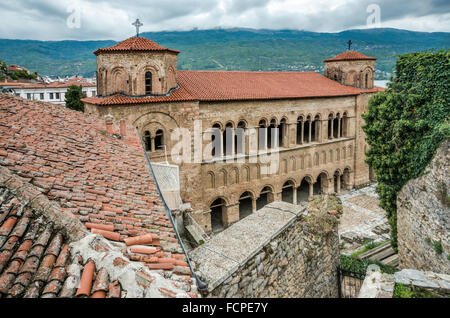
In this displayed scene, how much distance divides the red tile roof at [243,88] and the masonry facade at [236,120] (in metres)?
0.08

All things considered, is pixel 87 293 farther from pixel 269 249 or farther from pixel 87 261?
pixel 269 249

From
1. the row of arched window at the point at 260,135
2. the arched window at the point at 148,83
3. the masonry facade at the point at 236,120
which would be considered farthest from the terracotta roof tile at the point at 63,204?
the row of arched window at the point at 260,135

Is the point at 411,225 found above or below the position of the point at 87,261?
below

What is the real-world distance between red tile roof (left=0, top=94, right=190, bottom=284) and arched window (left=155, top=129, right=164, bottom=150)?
28.0 feet

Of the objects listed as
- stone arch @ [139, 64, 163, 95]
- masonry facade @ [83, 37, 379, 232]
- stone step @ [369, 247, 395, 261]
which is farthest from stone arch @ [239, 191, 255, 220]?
stone arch @ [139, 64, 163, 95]

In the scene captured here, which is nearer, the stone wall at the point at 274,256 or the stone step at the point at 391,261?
the stone wall at the point at 274,256

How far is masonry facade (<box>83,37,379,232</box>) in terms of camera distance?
657 inches

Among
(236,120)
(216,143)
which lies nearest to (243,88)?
(236,120)

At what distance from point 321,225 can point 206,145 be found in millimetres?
11489

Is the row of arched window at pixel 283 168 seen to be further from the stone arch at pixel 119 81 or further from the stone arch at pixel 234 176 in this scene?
the stone arch at pixel 119 81

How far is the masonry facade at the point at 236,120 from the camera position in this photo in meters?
16.7

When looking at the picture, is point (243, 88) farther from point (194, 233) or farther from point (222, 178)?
point (194, 233)

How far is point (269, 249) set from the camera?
17.7 ft
